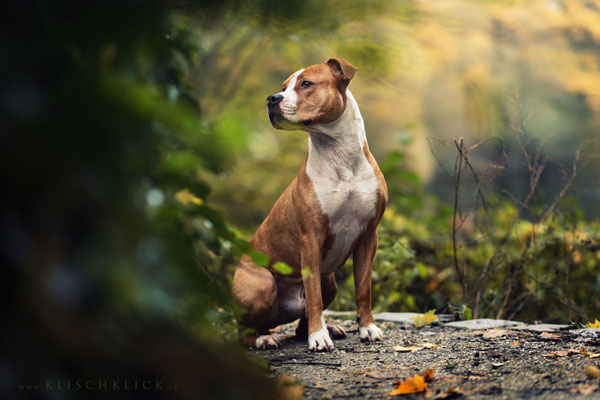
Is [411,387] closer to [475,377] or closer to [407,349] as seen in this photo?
[475,377]

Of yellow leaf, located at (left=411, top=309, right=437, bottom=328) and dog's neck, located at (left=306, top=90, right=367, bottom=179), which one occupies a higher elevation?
dog's neck, located at (left=306, top=90, right=367, bottom=179)

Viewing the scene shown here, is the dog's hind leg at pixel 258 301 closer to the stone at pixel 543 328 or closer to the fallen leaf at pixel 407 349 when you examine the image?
the fallen leaf at pixel 407 349

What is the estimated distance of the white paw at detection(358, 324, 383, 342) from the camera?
3.16 metres

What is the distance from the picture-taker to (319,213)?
312 cm

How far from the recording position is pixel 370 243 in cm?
334

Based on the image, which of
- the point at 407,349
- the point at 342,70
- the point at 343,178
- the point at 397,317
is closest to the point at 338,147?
the point at 343,178

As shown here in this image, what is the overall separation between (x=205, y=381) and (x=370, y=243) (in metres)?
2.60

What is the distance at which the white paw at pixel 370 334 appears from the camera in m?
3.16

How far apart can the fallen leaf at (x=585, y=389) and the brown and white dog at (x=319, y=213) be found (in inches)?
57.0

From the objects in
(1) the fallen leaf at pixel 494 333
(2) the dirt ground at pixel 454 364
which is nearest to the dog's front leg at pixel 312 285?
(2) the dirt ground at pixel 454 364

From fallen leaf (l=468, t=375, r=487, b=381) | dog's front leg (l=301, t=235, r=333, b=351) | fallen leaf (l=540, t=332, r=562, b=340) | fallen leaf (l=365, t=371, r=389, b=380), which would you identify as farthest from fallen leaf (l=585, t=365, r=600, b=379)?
dog's front leg (l=301, t=235, r=333, b=351)

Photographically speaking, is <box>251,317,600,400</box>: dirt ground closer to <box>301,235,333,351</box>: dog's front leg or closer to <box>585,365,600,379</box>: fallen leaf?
<box>585,365,600,379</box>: fallen leaf

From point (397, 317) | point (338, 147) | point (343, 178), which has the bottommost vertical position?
point (397, 317)

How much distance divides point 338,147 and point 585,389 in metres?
1.88
